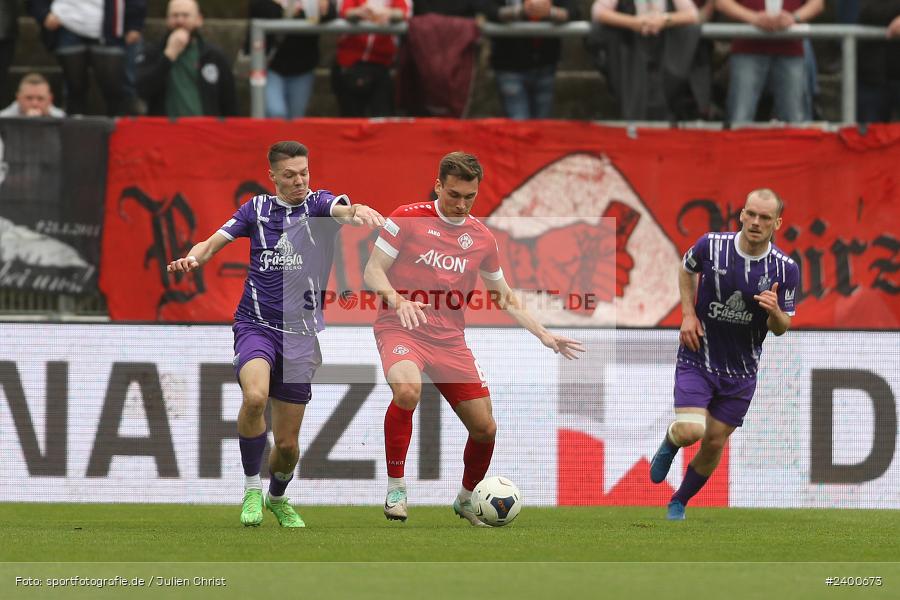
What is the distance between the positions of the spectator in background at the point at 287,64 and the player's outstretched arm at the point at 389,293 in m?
4.70

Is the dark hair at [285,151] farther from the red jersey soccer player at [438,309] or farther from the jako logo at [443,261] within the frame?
the jako logo at [443,261]

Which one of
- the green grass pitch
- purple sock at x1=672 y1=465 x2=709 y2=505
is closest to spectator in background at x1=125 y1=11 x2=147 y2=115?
the green grass pitch

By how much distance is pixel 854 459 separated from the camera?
37.8ft

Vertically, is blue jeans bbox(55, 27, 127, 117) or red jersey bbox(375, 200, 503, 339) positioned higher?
blue jeans bbox(55, 27, 127, 117)

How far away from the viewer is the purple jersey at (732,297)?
9.68m

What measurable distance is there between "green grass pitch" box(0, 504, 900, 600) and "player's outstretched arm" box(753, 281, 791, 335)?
1259 millimetres

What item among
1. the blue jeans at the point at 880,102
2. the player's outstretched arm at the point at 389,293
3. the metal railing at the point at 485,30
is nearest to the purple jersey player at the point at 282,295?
the player's outstretched arm at the point at 389,293

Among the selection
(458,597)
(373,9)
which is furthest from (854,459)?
(458,597)

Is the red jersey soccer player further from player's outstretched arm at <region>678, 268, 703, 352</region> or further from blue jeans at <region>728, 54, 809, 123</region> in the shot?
blue jeans at <region>728, 54, 809, 123</region>

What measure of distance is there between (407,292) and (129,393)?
348cm

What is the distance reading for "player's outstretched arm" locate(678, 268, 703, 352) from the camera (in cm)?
973

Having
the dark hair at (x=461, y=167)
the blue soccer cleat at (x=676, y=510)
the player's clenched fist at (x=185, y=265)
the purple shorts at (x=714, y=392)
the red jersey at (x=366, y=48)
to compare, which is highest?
the red jersey at (x=366, y=48)

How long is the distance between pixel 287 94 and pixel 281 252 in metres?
4.85

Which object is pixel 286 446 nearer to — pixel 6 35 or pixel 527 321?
pixel 527 321
